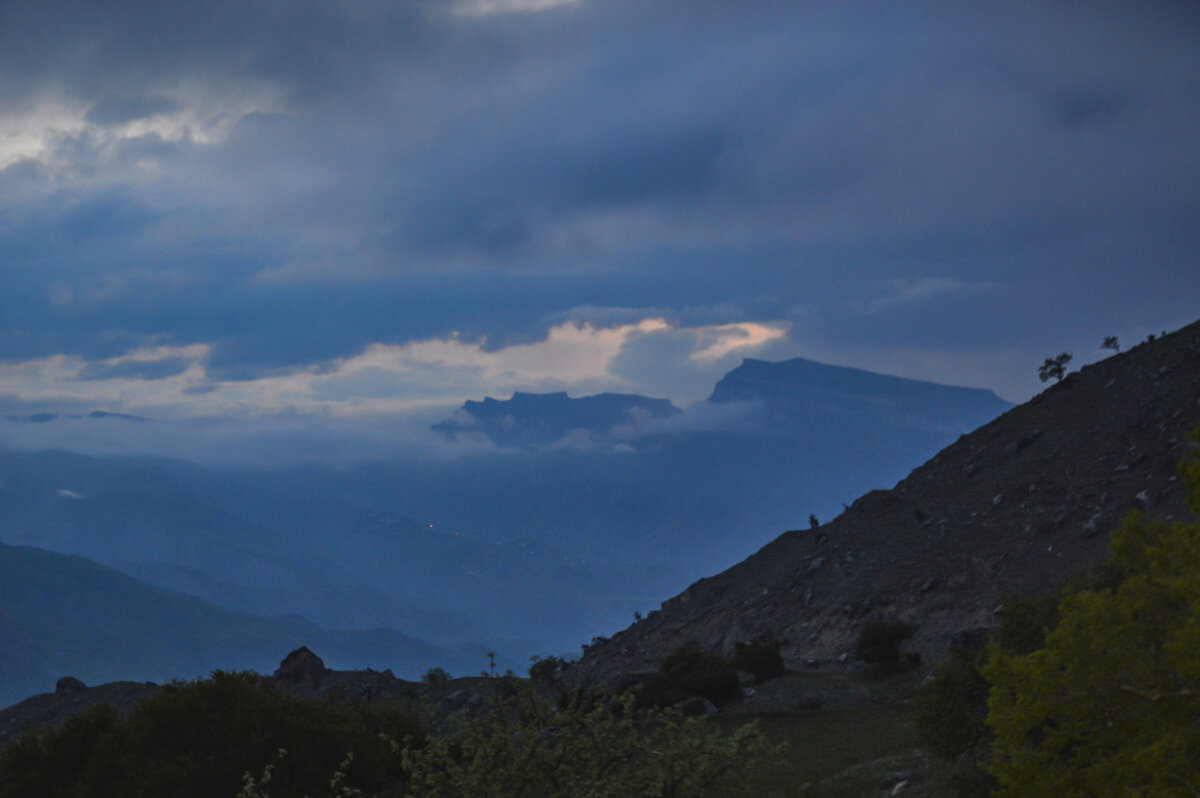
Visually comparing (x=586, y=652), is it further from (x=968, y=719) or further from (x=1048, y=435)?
(x=968, y=719)

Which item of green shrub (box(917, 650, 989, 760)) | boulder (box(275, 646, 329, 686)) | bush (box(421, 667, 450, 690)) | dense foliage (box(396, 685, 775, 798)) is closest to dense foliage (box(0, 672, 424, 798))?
dense foliage (box(396, 685, 775, 798))

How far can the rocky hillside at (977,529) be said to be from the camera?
59094mm

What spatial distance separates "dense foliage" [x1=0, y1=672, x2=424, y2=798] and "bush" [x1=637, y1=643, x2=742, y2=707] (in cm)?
1621

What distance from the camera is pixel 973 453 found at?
86250 mm

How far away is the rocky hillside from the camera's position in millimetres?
59094

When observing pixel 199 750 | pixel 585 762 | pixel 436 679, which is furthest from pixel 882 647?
pixel 436 679

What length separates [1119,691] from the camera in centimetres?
1402

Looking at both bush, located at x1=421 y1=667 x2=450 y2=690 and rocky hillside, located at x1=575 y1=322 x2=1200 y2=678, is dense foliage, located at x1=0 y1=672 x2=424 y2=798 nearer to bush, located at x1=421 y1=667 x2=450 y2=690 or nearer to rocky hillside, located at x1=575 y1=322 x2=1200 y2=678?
rocky hillside, located at x1=575 y1=322 x2=1200 y2=678

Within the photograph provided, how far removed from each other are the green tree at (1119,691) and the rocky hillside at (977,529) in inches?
1511

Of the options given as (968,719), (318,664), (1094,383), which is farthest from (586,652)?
(968,719)

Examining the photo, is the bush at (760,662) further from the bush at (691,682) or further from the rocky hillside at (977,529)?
the rocky hillside at (977,529)

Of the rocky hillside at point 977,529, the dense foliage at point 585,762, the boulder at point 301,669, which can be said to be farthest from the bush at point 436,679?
the dense foliage at point 585,762

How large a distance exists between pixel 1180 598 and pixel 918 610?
159 feet

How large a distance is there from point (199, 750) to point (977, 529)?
57.9m
